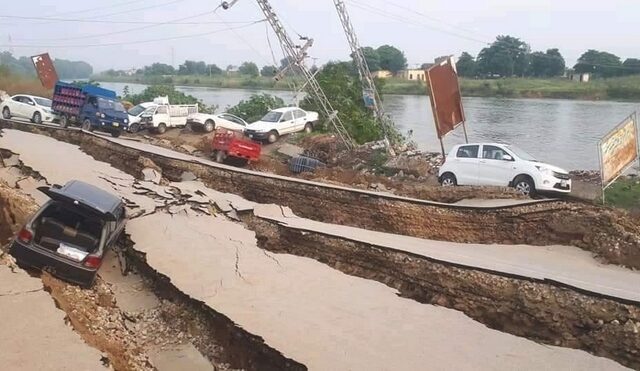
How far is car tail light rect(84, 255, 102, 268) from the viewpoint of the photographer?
752 centimetres

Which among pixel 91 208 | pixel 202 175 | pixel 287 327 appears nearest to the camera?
pixel 287 327

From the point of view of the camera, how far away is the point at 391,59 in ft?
335

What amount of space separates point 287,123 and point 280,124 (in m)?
0.55

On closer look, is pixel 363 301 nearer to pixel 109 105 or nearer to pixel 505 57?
pixel 109 105

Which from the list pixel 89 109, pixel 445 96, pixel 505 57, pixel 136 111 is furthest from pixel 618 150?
pixel 505 57

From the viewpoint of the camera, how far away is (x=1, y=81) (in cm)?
5000

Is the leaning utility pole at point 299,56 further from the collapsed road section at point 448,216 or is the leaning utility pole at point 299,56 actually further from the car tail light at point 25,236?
the car tail light at point 25,236

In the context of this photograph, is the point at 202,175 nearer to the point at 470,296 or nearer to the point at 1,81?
the point at 470,296

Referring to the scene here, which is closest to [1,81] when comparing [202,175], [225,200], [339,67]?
[339,67]

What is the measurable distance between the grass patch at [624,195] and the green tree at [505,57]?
6355 cm

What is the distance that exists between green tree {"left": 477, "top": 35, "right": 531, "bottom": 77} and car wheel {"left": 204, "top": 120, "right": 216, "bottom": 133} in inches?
2276

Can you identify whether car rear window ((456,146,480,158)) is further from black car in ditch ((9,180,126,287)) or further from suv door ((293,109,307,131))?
suv door ((293,109,307,131))

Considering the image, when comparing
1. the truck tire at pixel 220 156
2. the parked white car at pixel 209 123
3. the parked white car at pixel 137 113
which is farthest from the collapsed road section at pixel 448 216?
the parked white car at pixel 137 113

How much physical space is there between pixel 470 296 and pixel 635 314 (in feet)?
7.05
